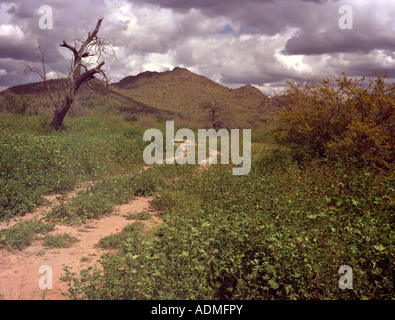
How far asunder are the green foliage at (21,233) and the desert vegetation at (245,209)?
21mm

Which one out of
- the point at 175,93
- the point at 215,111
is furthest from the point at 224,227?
the point at 175,93

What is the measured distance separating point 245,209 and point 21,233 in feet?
13.4

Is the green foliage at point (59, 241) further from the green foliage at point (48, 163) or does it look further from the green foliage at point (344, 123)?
the green foliage at point (344, 123)

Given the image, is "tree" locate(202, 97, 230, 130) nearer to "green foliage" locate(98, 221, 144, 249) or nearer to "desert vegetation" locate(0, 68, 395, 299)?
"desert vegetation" locate(0, 68, 395, 299)

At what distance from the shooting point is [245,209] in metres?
5.88

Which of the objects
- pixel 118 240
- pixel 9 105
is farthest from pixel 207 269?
pixel 9 105

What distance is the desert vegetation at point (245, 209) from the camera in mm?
3404

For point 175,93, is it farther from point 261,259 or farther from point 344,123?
point 261,259

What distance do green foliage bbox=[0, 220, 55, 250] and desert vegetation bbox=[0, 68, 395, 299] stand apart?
21mm

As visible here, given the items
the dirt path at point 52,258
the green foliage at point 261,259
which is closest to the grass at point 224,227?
the green foliage at point 261,259

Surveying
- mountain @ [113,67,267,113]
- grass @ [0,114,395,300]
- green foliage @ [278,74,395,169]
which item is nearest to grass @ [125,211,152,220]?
grass @ [0,114,395,300]
